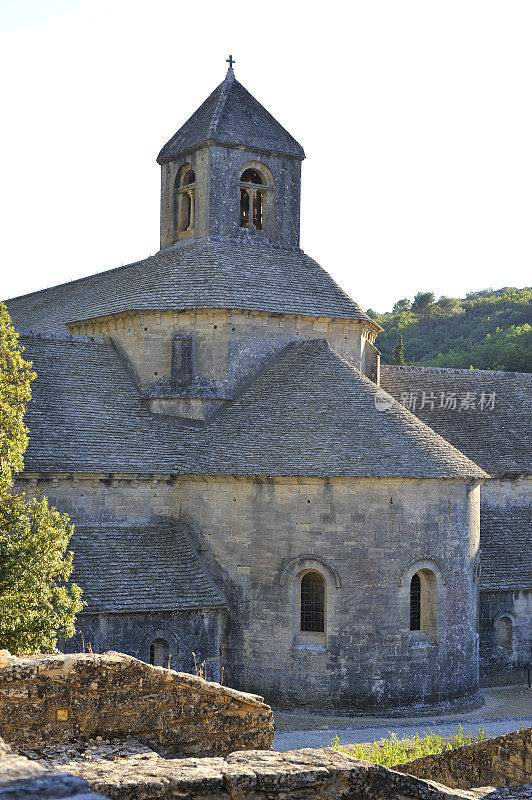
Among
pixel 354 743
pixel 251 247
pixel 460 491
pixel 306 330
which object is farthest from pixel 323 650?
pixel 251 247

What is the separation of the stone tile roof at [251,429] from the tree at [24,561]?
4253mm

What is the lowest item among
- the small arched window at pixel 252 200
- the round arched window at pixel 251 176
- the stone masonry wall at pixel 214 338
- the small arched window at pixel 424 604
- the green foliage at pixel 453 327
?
the small arched window at pixel 424 604

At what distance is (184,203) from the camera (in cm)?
2877

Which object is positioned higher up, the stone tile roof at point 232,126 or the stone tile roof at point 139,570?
the stone tile roof at point 232,126

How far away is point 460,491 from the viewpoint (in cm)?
2205

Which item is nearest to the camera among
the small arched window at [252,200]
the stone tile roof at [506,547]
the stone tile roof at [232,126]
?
the stone tile roof at [506,547]

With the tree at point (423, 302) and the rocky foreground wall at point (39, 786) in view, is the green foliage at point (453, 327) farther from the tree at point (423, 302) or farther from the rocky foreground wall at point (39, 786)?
the rocky foreground wall at point (39, 786)

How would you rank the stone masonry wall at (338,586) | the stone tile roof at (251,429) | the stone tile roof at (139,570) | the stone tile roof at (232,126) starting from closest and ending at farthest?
1. the stone tile roof at (139,570)
2. the stone masonry wall at (338,586)
3. the stone tile roof at (251,429)
4. the stone tile roof at (232,126)

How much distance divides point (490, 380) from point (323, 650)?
1438 cm

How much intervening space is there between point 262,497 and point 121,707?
12051 millimetres

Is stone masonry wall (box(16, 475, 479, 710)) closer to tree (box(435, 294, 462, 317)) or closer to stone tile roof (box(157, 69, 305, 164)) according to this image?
stone tile roof (box(157, 69, 305, 164))

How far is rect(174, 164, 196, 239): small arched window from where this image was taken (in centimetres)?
2839

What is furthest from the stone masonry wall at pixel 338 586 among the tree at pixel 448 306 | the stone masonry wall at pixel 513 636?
the tree at pixel 448 306

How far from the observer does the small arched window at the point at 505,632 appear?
2528cm
